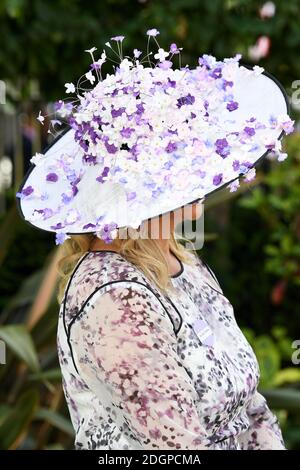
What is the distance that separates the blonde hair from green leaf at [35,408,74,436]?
3.99 ft

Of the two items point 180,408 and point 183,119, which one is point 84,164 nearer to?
point 183,119

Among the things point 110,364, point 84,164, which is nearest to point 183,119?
point 84,164

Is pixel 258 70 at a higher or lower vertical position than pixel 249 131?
higher

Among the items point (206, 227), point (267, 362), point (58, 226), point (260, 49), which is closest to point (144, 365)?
point (58, 226)

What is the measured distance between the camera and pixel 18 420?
2.79 metres

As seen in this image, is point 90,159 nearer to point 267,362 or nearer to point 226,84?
point 226,84

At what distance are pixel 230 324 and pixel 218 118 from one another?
0.38 meters

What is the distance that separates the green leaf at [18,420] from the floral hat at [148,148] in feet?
3.88

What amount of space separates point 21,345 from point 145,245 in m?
1.19

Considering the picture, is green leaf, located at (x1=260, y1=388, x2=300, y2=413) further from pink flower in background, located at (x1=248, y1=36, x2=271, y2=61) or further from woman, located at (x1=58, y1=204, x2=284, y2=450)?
pink flower in background, located at (x1=248, y1=36, x2=271, y2=61)

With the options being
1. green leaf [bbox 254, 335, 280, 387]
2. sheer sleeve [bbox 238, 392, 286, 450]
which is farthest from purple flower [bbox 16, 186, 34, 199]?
green leaf [bbox 254, 335, 280, 387]

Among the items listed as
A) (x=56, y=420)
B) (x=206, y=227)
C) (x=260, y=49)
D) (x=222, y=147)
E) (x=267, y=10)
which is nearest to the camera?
(x=222, y=147)

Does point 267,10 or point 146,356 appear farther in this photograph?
point 267,10

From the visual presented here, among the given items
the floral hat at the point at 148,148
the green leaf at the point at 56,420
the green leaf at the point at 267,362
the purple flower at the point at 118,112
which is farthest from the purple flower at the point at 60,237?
the green leaf at the point at 267,362
